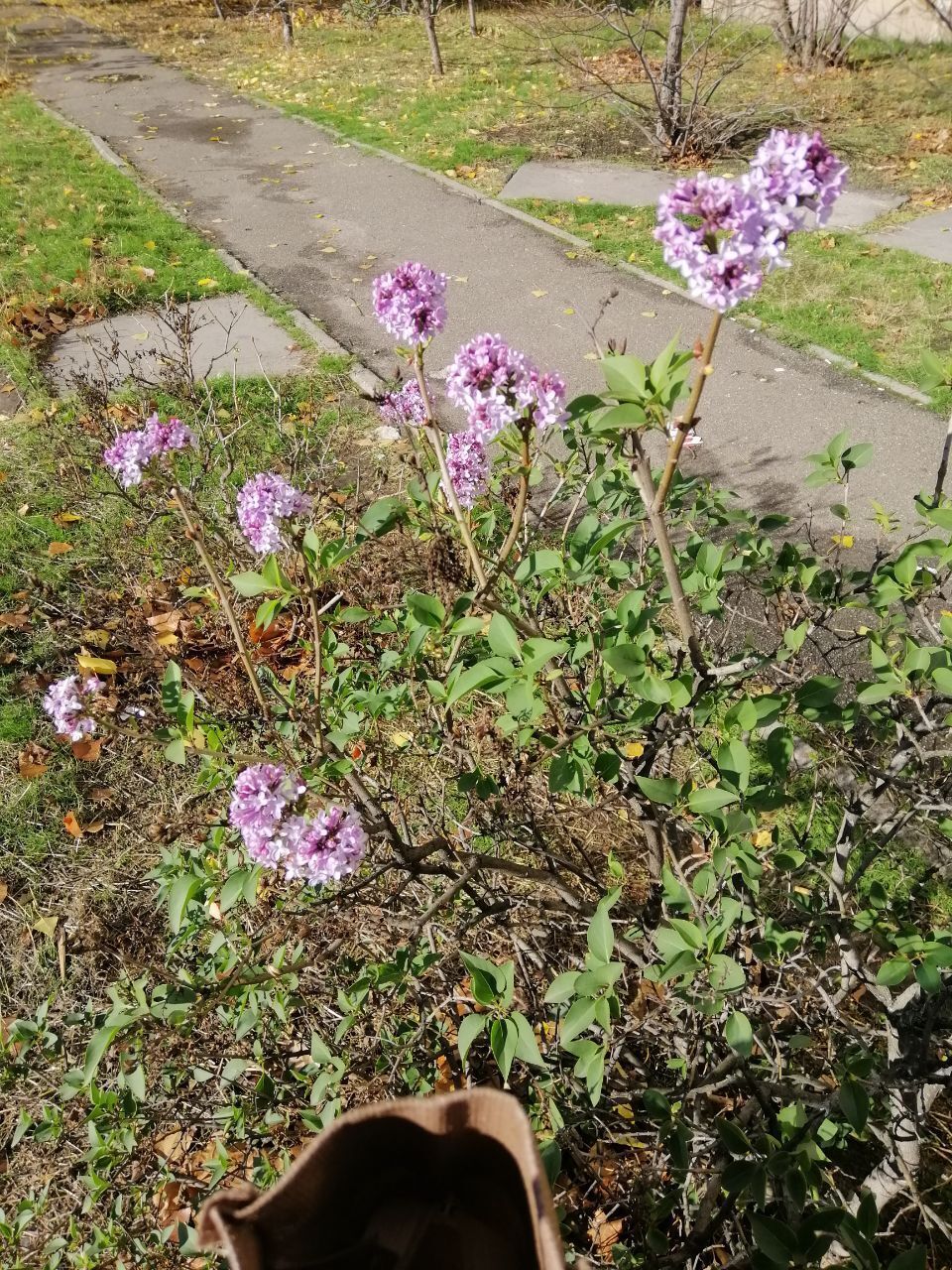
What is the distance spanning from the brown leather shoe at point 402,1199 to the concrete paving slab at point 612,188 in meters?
8.40

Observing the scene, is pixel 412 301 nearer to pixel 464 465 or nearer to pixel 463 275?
pixel 464 465

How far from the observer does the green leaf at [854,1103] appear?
1.40 m

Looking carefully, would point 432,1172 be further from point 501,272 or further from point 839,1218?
point 501,272

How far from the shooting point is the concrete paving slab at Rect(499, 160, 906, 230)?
306 inches

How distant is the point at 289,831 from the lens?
155 centimetres

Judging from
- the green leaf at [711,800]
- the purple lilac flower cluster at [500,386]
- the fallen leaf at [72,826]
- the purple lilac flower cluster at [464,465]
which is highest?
the purple lilac flower cluster at [500,386]

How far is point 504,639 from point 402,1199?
0.90 meters

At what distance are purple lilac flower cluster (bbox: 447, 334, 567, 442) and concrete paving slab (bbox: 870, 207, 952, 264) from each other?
6588mm

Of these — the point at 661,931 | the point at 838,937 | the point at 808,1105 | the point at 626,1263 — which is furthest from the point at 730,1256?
the point at 661,931

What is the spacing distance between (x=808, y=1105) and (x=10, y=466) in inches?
204

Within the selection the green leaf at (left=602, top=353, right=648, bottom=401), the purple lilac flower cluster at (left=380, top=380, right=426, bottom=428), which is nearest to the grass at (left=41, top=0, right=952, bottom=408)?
the purple lilac flower cluster at (left=380, top=380, right=426, bottom=428)

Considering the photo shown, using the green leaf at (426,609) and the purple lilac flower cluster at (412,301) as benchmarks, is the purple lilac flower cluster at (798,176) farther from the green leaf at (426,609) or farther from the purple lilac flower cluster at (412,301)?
the green leaf at (426,609)

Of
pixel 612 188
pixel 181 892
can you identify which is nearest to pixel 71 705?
pixel 181 892

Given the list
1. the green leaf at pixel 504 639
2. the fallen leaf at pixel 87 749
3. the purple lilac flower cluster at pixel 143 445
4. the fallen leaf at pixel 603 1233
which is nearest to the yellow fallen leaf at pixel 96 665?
the fallen leaf at pixel 87 749
